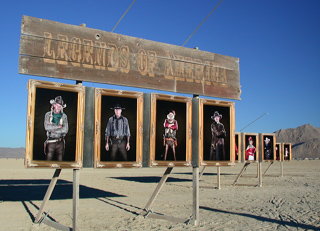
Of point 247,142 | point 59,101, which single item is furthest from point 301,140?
point 59,101

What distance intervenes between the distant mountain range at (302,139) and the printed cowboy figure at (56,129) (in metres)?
133

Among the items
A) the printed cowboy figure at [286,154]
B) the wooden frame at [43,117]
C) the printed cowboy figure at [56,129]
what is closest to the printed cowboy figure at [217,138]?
the wooden frame at [43,117]

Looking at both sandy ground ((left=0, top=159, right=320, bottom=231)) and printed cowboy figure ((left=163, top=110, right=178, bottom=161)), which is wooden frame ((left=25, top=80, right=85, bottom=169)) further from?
printed cowboy figure ((left=163, top=110, right=178, bottom=161))

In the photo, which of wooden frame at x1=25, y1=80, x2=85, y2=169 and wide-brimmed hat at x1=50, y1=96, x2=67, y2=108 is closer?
wooden frame at x1=25, y1=80, x2=85, y2=169

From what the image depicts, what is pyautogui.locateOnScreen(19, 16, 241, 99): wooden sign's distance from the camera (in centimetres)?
727

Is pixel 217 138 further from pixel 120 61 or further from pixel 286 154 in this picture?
pixel 286 154

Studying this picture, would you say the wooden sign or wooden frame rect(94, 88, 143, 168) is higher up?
the wooden sign

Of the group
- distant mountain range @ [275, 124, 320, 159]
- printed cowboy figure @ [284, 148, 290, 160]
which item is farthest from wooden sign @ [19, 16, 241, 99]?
distant mountain range @ [275, 124, 320, 159]

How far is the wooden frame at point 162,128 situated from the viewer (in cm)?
849

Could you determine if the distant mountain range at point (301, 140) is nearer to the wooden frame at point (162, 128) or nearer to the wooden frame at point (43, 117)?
the wooden frame at point (162, 128)

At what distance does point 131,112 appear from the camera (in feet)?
26.9

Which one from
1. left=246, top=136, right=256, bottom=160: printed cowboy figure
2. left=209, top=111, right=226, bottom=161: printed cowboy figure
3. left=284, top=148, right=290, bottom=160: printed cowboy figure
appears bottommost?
left=284, top=148, right=290, bottom=160: printed cowboy figure

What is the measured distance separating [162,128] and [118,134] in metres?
1.21

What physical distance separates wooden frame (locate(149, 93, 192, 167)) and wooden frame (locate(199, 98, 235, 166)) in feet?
1.07
